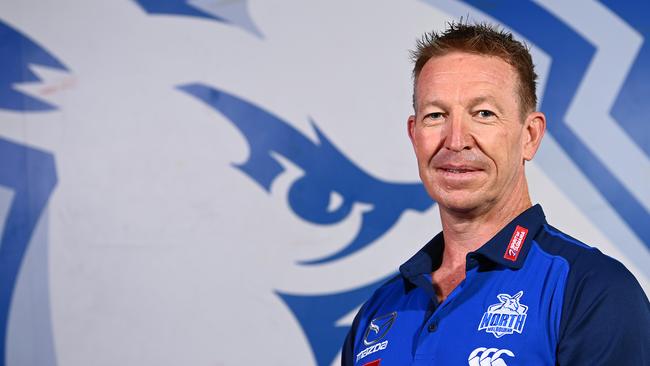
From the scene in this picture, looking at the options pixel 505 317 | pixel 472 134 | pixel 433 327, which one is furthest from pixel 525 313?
pixel 472 134

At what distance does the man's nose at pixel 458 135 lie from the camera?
3.26ft

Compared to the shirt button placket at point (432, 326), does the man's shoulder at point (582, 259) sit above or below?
above

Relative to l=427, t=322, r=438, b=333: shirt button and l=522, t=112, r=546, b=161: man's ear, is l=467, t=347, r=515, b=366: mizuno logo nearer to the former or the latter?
l=427, t=322, r=438, b=333: shirt button

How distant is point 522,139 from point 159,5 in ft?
4.14

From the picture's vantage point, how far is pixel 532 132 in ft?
3.43

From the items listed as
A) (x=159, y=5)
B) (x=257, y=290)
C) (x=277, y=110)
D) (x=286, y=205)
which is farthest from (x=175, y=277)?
(x=159, y=5)

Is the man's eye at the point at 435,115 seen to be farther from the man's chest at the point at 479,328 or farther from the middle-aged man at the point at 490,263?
the man's chest at the point at 479,328

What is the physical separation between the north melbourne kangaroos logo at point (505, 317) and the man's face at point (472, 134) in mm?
145

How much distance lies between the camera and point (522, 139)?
1.03 meters

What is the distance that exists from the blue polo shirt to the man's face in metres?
0.07

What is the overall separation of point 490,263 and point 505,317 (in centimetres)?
10

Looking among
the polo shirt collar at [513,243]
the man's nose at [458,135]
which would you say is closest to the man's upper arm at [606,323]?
the polo shirt collar at [513,243]

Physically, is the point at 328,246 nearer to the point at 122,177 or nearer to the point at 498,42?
the point at 122,177

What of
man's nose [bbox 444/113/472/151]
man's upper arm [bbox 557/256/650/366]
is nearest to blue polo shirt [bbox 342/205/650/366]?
man's upper arm [bbox 557/256/650/366]
